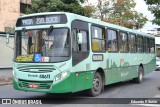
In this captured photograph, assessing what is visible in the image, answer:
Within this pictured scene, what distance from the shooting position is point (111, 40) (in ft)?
45.5

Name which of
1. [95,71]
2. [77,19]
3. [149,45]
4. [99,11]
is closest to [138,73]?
[149,45]

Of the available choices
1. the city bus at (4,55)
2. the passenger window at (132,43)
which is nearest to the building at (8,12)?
the city bus at (4,55)

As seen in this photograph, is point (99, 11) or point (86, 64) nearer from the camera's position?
point (86, 64)

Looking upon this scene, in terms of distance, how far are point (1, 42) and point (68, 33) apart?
430 inches

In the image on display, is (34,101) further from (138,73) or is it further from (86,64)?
(138,73)

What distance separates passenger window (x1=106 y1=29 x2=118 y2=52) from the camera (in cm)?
1355

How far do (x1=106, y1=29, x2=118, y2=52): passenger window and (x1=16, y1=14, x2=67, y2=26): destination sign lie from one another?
328cm

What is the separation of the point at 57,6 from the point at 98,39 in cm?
1616

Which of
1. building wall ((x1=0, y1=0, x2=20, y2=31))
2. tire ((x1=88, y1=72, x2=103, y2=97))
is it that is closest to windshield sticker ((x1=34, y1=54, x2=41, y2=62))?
tire ((x1=88, y1=72, x2=103, y2=97))

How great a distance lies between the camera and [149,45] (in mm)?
20422

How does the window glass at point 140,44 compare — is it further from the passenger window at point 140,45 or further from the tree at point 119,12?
the tree at point 119,12

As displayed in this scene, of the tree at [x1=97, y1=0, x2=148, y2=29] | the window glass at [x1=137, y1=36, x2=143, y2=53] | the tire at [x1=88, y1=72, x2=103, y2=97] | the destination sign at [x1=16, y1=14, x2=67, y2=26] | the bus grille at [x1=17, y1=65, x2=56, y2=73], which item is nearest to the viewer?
the bus grille at [x1=17, y1=65, x2=56, y2=73]

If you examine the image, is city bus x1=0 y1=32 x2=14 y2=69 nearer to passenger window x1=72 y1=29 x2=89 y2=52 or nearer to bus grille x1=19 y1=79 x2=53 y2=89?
bus grille x1=19 y1=79 x2=53 y2=89

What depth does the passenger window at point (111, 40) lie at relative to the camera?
533 inches
